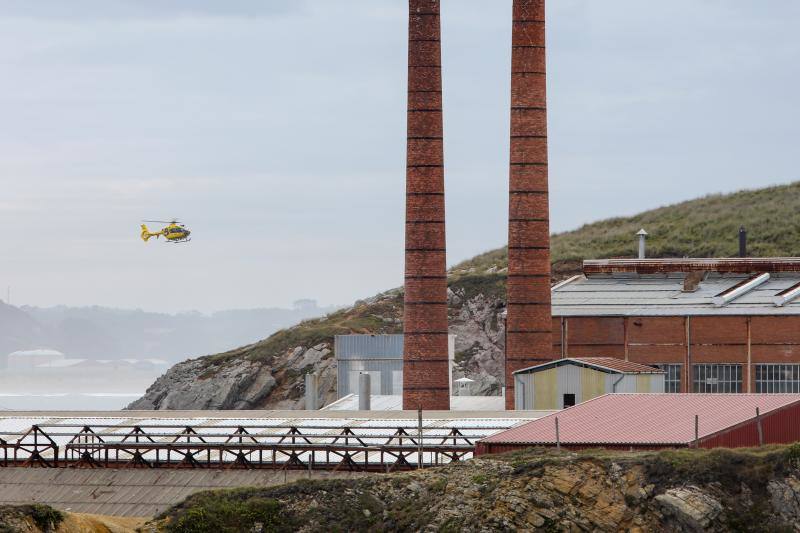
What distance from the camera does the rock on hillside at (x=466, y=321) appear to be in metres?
93.1

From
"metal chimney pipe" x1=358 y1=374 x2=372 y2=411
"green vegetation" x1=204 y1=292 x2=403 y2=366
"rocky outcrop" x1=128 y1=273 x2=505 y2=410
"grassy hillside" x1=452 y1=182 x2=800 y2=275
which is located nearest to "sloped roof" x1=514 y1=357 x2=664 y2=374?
"metal chimney pipe" x1=358 y1=374 x2=372 y2=411

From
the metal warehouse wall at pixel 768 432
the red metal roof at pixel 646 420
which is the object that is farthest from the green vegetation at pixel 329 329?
the metal warehouse wall at pixel 768 432

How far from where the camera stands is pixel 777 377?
6262 centimetres

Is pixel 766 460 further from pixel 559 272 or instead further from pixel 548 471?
pixel 559 272

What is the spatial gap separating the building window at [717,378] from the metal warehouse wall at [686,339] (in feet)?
0.85

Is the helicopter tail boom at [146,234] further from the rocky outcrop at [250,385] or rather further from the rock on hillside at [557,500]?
the rock on hillside at [557,500]

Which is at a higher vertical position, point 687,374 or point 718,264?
point 718,264

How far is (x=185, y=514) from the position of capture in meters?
36.0

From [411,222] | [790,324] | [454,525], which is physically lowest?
[454,525]

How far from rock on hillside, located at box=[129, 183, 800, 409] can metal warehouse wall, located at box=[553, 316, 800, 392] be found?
20.5m

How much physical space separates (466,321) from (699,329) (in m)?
40.3

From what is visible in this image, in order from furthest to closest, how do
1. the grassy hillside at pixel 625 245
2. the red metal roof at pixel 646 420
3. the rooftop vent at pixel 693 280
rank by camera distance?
the grassy hillside at pixel 625 245
the rooftop vent at pixel 693 280
the red metal roof at pixel 646 420

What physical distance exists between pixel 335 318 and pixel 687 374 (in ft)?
144

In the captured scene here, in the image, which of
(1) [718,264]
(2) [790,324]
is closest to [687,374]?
(2) [790,324]
